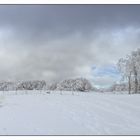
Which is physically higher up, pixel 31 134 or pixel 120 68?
pixel 120 68

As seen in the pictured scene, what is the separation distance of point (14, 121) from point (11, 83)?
85.5 metres

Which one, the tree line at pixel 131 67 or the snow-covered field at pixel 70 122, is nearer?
the snow-covered field at pixel 70 122

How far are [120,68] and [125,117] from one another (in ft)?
134

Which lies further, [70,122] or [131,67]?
[131,67]

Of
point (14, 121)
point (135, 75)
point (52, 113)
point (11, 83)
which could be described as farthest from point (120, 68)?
point (11, 83)

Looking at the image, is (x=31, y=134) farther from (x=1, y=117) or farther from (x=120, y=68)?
(x=120, y=68)

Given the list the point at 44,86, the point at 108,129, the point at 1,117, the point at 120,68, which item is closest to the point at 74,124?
the point at 108,129

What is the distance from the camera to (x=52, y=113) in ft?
69.5

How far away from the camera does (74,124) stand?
17266mm

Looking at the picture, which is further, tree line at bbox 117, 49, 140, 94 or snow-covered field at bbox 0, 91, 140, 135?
tree line at bbox 117, 49, 140, 94
